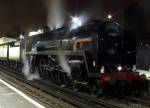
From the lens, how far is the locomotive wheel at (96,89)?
13.4 m

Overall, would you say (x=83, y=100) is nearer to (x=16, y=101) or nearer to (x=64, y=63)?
(x=16, y=101)

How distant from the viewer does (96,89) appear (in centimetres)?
1373

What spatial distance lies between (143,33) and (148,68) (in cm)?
2400

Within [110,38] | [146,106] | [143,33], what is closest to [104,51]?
[110,38]

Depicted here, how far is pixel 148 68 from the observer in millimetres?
27312

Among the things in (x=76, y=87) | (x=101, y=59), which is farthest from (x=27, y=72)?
(x=101, y=59)

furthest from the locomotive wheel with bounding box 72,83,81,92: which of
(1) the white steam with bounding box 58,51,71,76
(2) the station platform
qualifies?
(2) the station platform

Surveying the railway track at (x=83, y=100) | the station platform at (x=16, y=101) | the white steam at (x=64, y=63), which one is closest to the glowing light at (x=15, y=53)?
the white steam at (x=64, y=63)

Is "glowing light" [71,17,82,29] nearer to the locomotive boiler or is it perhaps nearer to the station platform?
the locomotive boiler

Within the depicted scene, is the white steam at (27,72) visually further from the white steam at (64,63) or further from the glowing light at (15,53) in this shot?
the white steam at (64,63)

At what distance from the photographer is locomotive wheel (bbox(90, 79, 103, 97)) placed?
1338cm

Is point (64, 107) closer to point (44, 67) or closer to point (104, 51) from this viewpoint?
point (104, 51)

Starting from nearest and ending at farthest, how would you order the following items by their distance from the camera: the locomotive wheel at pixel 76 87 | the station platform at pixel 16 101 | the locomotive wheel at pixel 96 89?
1. the station platform at pixel 16 101
2. the locomotive wheel at pixel 96 89
3. the locomotive wheel at pixel 76 87

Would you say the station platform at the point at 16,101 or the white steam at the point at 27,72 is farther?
the white steam at the point at 27,72
